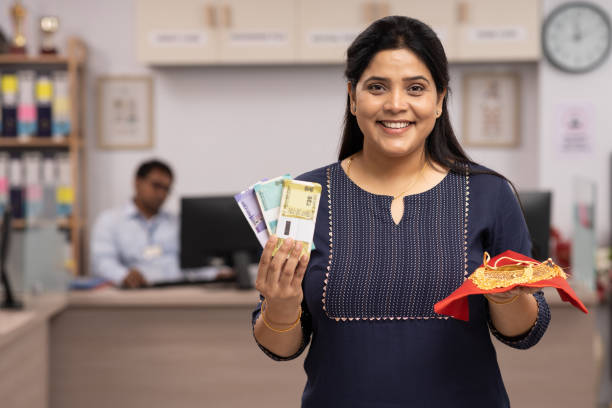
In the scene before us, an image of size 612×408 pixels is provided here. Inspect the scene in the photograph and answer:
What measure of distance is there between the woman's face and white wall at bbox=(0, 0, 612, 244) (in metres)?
3.24

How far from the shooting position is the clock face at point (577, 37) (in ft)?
13.4

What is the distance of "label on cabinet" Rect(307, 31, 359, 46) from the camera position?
13.3ft

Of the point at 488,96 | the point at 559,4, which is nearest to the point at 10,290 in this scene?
the point at 488,96

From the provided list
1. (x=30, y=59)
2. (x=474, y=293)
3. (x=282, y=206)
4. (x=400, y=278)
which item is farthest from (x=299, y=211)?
(x=30, y=59)

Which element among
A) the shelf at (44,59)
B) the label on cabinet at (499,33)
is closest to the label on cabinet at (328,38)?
the label on cabinet at (499,33)

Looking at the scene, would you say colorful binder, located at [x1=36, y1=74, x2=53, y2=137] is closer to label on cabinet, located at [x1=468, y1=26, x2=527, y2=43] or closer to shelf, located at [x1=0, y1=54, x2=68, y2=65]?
shelf, located at [x1=0, y1=54, x2=68, y2=65]

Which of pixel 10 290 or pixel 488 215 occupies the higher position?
pixel 488 215

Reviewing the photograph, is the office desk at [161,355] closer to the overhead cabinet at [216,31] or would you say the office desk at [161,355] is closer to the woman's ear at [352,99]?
the woman's ear at [352,99]

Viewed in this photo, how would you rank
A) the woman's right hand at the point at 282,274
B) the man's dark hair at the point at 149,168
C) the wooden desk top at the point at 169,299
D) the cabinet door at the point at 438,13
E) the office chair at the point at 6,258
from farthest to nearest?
the cabinet door at the point at 438,13 → the man's dark hair at the point at 149,168 → the wooden desk top at the point at 169,299 → the office chair at the point at 6,258 → the woman's right hand at the point at 282,274

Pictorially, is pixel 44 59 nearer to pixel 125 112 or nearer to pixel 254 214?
pixel 125 112

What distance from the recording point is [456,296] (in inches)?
42.1

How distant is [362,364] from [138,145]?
3.58 meters

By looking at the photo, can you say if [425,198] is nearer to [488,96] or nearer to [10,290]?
[10,290]

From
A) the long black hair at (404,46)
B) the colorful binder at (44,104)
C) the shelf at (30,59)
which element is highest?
the shelf at (30,59)
